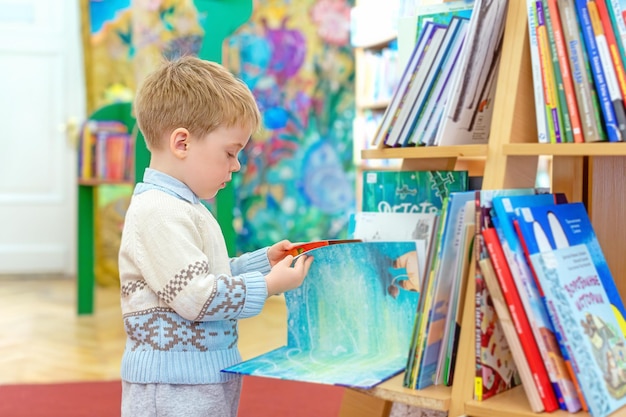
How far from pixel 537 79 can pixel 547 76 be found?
1cm

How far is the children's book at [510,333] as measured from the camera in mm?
1101

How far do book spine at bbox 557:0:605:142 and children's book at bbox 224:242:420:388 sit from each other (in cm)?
32

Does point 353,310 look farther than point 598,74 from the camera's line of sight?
Yes

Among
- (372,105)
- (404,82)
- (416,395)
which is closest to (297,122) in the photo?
(372,105)

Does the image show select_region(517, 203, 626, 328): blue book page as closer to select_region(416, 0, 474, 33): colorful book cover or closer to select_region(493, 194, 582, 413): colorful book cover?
select_region(493, 194, 582, 413): colorful book cover

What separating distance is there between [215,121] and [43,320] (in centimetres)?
285

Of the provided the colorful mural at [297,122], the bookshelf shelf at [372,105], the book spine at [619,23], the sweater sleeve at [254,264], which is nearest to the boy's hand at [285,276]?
the sweater sleeve at [254,264]

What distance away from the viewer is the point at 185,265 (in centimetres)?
123

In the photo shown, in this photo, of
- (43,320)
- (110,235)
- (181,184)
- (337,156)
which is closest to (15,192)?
(110,235)

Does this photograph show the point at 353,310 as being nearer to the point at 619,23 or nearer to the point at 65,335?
the point at 619,23

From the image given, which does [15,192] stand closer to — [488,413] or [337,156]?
[337,156]

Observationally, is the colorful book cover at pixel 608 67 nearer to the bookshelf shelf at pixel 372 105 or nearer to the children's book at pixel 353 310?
the children's book at pixel 353 310

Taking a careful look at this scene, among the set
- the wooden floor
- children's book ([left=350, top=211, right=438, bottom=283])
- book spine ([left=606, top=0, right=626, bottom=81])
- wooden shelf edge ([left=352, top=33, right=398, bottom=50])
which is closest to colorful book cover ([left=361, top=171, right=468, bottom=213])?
children's book ([left=350, top=211, right=438, bottom=283])

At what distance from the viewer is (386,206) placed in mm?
1451
